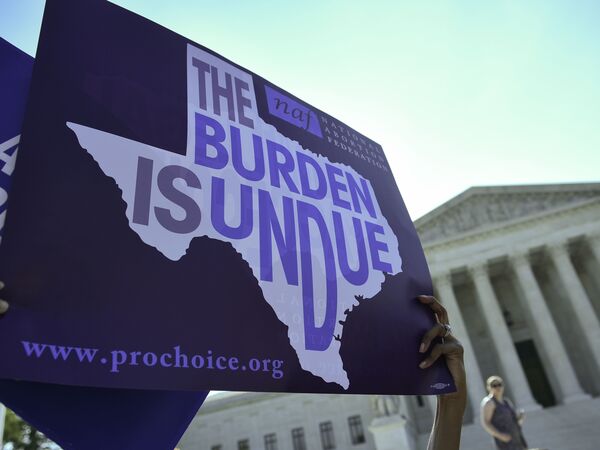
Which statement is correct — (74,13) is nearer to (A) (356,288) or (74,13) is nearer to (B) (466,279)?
(A) (356,288)

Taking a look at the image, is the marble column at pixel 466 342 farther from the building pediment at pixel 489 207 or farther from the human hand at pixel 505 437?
the human hand at pixel 505 437

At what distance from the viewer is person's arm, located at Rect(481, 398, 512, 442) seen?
23.2 feet

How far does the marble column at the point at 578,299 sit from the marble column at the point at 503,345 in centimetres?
444

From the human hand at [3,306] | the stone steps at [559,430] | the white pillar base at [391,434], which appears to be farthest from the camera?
the stone steps at [559,430]

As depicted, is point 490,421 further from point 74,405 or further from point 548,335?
point 548,335

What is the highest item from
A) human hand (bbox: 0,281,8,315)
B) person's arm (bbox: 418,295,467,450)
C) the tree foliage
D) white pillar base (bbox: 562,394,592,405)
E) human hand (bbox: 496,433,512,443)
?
the tree foliage

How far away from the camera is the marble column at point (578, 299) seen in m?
30.1

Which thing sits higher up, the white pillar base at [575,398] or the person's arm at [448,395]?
the person's arm at [448,395]

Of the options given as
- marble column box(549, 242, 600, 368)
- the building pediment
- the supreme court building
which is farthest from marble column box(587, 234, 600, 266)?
the building pediment

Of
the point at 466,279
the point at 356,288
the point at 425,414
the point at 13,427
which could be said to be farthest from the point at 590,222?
the point at 13,427

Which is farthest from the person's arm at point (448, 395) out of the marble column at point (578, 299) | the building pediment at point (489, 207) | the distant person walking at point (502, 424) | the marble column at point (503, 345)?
the marble column at point (578, 299)

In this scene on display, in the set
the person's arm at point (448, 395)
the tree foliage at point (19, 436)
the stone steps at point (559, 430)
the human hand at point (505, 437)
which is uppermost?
the tree foliage at point (19, 436)

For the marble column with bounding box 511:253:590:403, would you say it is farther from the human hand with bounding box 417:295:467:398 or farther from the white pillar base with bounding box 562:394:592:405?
the human hand with bounding box 417:295:467:398

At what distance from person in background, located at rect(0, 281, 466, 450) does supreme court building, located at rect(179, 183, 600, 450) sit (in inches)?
1112
